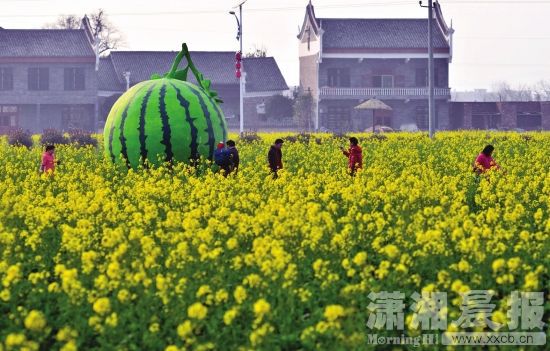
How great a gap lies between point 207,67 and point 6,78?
1208 cm

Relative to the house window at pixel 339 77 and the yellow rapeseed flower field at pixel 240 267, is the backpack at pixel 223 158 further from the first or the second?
the house window at pixel 339 77

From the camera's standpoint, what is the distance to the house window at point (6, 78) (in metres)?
60.0

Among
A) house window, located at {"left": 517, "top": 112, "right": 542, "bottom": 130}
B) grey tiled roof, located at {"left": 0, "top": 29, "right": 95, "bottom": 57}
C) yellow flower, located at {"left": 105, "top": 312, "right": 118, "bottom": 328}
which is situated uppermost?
grey tiled roof, located at {"left": 0, "top": 29, "right": 95, "bottom": 57}

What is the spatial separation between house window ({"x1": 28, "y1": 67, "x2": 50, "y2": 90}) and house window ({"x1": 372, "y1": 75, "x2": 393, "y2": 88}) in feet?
64.9

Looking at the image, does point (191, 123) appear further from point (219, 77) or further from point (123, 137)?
point (219, 77)

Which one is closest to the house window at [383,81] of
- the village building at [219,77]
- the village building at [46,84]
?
the village building at [219,77]

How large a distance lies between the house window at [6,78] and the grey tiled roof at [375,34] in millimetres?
18519

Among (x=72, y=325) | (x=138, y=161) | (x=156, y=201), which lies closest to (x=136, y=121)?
(x=138, y=161)

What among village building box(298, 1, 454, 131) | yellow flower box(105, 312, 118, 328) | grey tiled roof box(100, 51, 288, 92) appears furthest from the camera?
grey tiled roof box(100, 51, 288, 92)

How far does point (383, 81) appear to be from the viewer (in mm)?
65500

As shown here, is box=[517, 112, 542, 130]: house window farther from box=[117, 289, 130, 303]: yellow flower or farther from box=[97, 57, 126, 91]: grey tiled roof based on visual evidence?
box=[117, 289, 130, 303]: yellow flower

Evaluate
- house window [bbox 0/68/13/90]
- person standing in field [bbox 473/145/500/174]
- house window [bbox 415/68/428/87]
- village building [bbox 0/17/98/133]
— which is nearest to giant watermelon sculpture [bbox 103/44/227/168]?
person standing in field [bbox 473/145/500/174]

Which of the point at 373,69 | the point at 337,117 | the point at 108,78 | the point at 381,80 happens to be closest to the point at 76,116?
the point at 108,78

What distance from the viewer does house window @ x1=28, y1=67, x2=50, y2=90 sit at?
60.2 m
